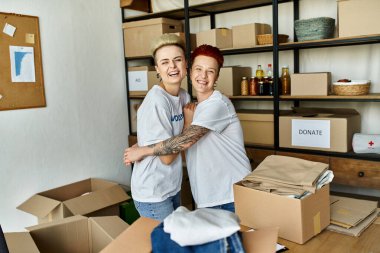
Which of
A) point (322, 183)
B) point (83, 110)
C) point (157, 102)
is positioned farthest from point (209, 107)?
point (83, 110)

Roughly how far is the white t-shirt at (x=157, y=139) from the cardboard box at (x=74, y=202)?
1036mm

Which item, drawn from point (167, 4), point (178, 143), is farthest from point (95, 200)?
point (167, 4)

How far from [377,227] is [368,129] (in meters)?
1.60

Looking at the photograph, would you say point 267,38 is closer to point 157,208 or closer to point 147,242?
point 157,208

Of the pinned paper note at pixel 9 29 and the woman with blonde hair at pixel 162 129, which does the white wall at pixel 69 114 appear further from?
the woman with blonde hair at pixel 162 129

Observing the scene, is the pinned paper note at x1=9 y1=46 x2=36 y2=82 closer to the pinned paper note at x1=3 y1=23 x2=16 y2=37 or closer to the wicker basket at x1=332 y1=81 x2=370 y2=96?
the pinned paper note at x1=3 y1=23 x2=16 y2=37

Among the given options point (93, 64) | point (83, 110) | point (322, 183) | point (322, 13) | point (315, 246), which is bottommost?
point (315, 246)

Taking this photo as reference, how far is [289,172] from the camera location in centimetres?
135

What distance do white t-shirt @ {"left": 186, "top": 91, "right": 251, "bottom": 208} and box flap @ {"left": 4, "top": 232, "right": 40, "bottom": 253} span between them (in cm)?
75

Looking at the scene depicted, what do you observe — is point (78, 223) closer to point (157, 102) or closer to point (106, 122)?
point (157, 102)

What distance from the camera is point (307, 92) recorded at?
2.61 m

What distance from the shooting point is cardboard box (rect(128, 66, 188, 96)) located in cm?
340

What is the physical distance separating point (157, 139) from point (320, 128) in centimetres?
140

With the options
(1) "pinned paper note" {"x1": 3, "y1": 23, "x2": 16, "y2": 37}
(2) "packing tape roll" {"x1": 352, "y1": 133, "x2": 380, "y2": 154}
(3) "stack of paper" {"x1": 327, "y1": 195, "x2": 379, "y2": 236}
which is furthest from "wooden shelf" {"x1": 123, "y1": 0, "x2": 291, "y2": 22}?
(3) "stack of paper" {"x1": 327, "y1": 195, "x2": 379, "y2": 236}
